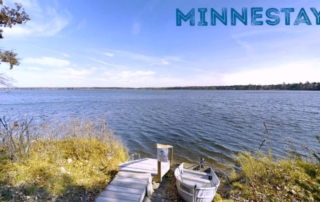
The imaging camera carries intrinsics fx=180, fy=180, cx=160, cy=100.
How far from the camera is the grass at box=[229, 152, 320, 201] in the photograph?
4672 millimetres

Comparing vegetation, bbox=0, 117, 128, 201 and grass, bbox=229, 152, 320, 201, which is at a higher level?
vegetation, bbox=0, 117, 128, 201

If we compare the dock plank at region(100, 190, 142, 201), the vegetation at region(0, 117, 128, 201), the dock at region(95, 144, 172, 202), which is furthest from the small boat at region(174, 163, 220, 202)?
the vegetation at region(0, 117, 128, 201)

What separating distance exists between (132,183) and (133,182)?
0.05 metres

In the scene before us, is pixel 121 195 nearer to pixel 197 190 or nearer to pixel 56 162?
pixel 197 190

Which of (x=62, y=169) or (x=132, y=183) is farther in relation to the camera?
(x=62, y=169)

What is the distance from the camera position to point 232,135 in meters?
13.6

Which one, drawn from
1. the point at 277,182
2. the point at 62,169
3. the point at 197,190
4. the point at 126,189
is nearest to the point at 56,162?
the point at 62,169

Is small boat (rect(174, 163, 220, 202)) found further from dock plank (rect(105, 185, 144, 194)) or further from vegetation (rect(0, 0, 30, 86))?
vegetation (rect(0, 0, 30, 86))

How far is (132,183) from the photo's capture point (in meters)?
4.75

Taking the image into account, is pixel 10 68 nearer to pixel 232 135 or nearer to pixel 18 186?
pixel 18 186

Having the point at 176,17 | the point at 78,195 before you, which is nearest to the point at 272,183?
the point at 78,195

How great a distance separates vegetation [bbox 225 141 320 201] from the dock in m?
2.34

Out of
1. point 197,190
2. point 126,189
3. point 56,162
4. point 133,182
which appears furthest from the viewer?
point 56,162

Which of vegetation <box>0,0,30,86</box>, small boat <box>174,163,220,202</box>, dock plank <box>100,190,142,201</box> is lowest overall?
small boat <box>174,163,220,202</box>
